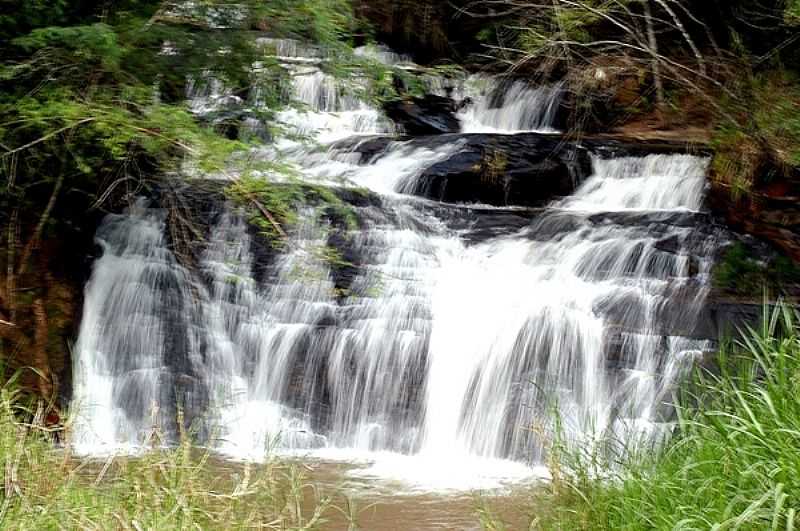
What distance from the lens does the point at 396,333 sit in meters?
8.26

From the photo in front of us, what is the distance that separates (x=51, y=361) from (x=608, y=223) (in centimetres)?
565

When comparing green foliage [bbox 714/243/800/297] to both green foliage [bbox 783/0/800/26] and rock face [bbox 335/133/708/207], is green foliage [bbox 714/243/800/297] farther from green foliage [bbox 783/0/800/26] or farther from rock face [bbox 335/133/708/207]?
rock face [bbox 335/133/708/207]

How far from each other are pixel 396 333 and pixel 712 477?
462 cm

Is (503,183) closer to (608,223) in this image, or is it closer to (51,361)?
(608,223)

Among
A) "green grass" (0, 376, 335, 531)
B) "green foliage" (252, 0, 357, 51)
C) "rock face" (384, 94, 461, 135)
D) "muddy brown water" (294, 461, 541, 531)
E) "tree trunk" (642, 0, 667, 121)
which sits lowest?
"muddy brown water" (294, 461, 541, 531)

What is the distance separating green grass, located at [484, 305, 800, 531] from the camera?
3.51m

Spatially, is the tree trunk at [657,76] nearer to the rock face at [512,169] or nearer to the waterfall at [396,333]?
the rock face at [512,169]

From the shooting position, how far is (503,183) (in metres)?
10.7

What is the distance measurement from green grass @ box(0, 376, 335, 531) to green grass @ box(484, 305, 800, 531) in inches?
51.2

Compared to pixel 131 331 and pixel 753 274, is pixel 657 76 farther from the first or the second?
pixel 131 331

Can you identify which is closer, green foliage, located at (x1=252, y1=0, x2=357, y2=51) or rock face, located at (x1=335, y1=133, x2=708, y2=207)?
green foliage, located at (x1=252, y1=0, x2=357, y2=51)

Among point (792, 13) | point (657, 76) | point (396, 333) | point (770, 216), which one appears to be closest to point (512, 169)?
point (657, 76)

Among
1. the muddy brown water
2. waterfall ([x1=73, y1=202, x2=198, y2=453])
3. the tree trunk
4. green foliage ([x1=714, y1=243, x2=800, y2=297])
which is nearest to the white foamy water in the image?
the tree trunk

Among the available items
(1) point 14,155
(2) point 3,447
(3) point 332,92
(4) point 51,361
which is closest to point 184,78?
(1) point 14,155
